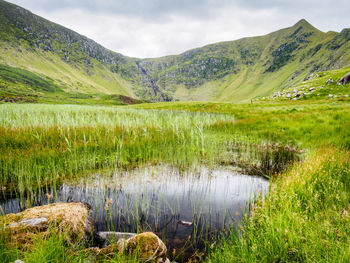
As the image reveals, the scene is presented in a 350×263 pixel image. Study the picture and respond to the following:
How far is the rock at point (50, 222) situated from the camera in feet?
8.64

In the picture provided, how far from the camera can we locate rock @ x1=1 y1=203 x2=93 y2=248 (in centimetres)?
263

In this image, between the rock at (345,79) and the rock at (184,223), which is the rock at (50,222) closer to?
the rock at (184,223)

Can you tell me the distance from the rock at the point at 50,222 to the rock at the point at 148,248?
890 mm

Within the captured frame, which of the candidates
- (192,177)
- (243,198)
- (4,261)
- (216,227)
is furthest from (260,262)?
Answer: (192,177)

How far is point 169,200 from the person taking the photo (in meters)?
4.80

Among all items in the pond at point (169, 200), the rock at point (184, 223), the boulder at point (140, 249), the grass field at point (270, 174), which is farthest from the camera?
the rock at point (184, 223)

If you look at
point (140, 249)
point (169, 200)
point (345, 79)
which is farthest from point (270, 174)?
point (345, 79)

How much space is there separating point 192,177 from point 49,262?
4688 mm

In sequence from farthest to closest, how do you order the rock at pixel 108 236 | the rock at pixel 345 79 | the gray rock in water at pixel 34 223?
the rock at pixel 345 79
the rock at pixel 108 236
the gray rock in water at pixel 34 223

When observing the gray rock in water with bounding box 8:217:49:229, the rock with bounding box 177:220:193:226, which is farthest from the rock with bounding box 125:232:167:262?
the gray rock in water with bounding box 8:217:49:229

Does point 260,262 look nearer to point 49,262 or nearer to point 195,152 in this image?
point 49,262

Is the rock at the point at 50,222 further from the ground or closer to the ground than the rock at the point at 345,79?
closer to the ground

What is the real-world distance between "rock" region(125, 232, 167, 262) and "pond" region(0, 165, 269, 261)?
0.29 m

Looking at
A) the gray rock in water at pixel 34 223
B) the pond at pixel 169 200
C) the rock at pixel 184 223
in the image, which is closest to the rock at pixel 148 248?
the pond at pixel 169 200
